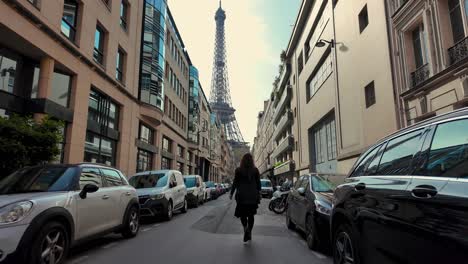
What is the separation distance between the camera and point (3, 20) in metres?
11.0

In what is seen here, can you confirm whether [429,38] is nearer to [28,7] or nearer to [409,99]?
[409,99]

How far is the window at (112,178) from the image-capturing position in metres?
7.33

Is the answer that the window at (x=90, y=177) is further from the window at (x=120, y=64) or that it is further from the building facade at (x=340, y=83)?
the window at (x=120, y=64)

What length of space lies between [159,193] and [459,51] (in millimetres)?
10097

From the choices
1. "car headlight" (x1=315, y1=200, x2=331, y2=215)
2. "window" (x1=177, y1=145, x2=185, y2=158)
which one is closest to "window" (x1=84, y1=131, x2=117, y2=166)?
"car headlight" (x1=315, y1=200, x2=331, y2=215)

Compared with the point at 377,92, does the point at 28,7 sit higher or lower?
higher

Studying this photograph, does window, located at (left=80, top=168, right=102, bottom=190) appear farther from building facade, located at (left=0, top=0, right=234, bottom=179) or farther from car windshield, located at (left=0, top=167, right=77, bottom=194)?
building facade, located at (left=0, top=0, right=234, bottom=179)

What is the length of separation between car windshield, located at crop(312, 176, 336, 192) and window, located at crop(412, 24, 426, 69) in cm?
703

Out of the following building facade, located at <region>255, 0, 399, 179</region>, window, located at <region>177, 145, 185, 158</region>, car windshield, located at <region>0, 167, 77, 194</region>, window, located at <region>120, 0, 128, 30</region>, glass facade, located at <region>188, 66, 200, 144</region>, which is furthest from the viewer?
glass facade, located at <region>188, 66, 200, 144</region>

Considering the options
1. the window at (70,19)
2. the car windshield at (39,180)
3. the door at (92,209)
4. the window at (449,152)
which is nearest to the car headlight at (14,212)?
the car windshield at (39,180)

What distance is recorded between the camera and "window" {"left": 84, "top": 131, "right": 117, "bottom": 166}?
17.5 meters

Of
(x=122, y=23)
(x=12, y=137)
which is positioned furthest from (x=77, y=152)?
(x=122, y=23)

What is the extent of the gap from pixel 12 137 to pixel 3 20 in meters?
5.16

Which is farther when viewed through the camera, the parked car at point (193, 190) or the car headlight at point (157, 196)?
the parked car at point (193, 190)
